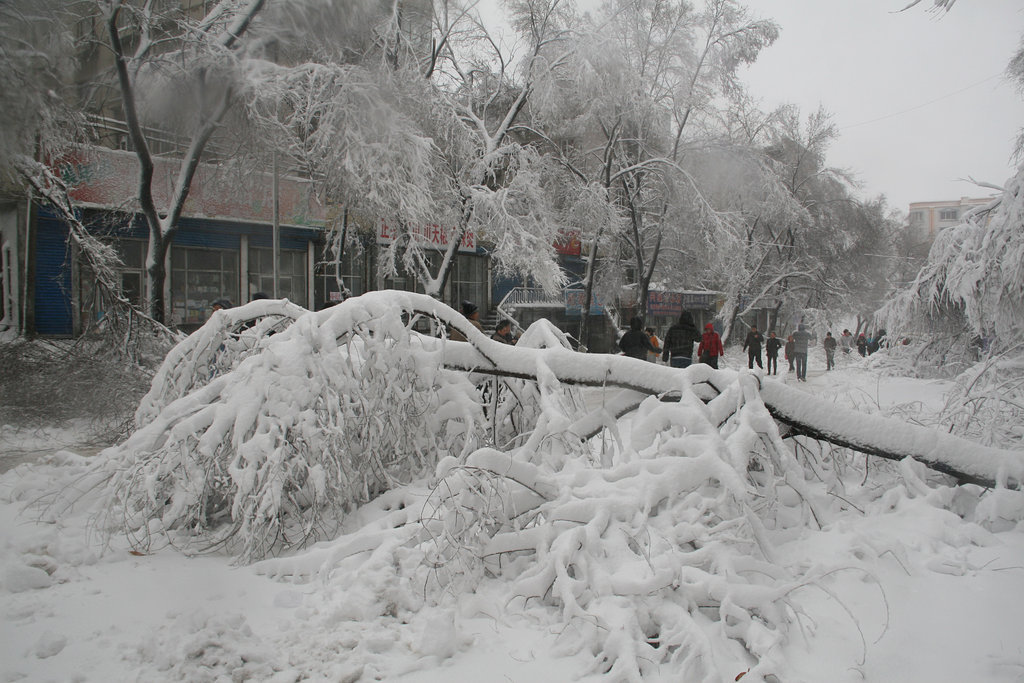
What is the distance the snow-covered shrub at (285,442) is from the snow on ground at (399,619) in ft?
0.83

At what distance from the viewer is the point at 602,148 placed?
17.8 meters

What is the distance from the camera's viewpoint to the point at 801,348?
57.4 ft

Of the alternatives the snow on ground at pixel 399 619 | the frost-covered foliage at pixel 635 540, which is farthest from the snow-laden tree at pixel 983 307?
the frost-covered foliage at pixel 635 540

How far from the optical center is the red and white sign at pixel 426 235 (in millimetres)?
13906

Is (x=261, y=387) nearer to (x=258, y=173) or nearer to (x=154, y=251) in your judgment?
(x=154, y=251)

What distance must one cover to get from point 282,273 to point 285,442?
50.2 feet

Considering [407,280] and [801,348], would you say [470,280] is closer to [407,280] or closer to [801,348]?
[407,280]

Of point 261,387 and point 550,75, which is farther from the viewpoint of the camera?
point 550,75

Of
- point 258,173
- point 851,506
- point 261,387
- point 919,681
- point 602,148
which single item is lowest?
point 919,681

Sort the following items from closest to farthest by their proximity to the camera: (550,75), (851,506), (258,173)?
1. (851,506)
2. (258,173)
3. (550,75)

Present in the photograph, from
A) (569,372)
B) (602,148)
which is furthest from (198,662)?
(602,148)

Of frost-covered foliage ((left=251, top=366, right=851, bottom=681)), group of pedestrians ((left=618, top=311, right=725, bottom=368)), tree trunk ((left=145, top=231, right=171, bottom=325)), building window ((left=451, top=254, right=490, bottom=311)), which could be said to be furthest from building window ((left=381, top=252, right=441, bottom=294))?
frost-covered foliage ((left=251, top=366, right=851, bottom=681))

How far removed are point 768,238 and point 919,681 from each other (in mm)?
25173

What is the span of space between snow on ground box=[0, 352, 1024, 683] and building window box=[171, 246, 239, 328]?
1271 cm
